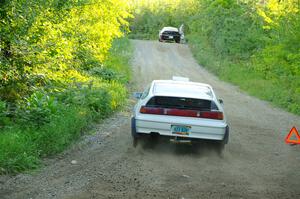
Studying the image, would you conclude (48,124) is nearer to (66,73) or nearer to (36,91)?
(36,91)

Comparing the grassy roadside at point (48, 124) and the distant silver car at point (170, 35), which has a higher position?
A: the grassy roadside at point (48, 124)

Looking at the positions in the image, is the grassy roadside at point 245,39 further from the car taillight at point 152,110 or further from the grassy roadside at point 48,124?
the car taillight at point 152,110

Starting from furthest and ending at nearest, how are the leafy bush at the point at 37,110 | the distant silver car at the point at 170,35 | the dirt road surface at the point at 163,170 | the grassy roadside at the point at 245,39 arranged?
the distant silver car at the point at 170,35
the grassy roadside at the point at 245,39
the leafy bush at the point at 37,110
the dirt road surface at the point at 163,170

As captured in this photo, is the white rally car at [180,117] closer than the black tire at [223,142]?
Yes

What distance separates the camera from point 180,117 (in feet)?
32.1

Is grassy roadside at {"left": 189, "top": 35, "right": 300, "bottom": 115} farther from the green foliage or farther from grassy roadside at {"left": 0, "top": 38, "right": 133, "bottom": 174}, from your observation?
the green foliage

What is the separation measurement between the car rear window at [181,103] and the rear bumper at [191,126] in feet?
0.99

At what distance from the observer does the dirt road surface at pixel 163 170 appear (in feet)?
23.9

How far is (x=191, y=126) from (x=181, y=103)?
0.55 meters

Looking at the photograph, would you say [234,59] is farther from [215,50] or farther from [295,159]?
[295,159]

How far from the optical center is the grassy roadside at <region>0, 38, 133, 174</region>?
837 cm

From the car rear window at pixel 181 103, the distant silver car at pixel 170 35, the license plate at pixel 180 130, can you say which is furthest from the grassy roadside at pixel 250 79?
the license plate at pixel 180 130

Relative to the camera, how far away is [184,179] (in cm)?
807

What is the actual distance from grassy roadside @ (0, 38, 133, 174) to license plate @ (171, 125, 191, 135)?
221cm
